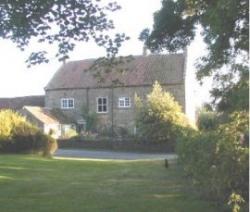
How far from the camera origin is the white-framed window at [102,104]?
208 ft

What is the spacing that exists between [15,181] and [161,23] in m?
7.42

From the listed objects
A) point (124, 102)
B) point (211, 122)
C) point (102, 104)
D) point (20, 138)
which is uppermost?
point (124, 102)

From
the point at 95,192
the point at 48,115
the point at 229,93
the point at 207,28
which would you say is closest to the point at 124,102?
the point at 48,115

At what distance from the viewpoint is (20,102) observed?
70000 mm

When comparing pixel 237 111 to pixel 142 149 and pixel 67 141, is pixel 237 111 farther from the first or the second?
pixel 67 141

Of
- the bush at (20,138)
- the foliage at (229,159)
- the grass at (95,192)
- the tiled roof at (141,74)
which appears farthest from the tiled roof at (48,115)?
the foliage at (229,159)

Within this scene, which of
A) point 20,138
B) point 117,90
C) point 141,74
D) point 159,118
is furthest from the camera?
point 117,90

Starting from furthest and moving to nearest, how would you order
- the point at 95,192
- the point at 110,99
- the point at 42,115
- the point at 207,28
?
the point at 110,99
the point at 42,115
the point at 95,192
the point at 207,28

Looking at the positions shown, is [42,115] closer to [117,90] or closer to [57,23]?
[117,90]

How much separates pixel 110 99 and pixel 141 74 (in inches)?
175

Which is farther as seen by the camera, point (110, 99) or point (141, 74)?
point (110, 99)

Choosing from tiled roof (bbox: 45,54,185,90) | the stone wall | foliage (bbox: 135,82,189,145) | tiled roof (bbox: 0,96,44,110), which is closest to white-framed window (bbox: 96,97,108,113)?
the stone wall

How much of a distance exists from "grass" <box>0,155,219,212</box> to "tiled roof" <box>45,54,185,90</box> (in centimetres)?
3747

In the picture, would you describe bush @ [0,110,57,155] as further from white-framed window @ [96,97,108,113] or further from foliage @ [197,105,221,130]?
white-framed window @ [96,97,108,113]
